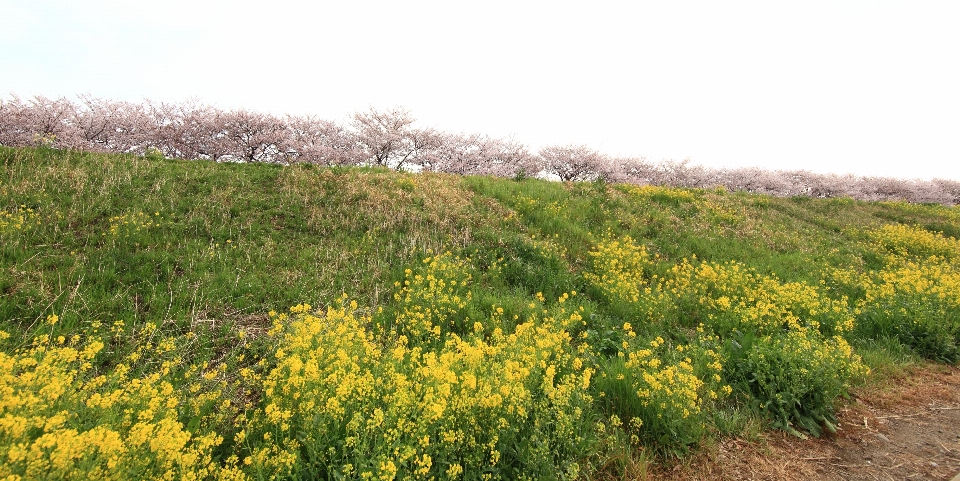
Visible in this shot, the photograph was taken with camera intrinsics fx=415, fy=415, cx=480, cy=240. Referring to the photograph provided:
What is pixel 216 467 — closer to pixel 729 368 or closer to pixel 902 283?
pixel 729 368

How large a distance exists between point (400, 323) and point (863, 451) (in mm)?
5750

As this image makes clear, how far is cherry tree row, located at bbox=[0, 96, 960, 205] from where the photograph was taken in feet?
70.1

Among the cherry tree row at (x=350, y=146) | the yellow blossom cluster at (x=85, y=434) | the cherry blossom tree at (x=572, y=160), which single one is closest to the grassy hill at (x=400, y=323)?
the yellow blossom cluster at (x=85, y=434)

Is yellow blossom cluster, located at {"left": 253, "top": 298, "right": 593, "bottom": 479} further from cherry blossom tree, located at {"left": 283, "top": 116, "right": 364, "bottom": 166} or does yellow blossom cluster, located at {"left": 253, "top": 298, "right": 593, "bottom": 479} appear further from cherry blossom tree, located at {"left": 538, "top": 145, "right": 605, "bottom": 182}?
cherry blossom tree, located at {"left": 538, "top": 145, "right": 605, "bottom": 182}

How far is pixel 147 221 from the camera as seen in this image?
27.6ft

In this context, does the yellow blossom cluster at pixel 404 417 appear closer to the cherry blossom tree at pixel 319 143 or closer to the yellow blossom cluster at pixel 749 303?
the yellow blossom cluster at pixel 749 303

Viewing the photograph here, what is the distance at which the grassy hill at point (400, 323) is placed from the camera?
10.8 feet

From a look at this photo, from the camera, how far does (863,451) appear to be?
14.1 ft

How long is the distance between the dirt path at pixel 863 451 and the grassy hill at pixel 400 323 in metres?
0.22

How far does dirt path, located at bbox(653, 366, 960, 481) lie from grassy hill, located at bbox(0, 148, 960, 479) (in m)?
0.22

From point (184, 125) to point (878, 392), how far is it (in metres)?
31.7

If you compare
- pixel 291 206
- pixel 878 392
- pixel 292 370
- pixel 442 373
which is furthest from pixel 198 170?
pixel 878 392

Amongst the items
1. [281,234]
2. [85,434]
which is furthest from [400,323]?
[281,234]

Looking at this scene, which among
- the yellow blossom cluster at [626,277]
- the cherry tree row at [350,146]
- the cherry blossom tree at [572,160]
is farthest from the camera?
the cherry blossom tree at [572,160]
